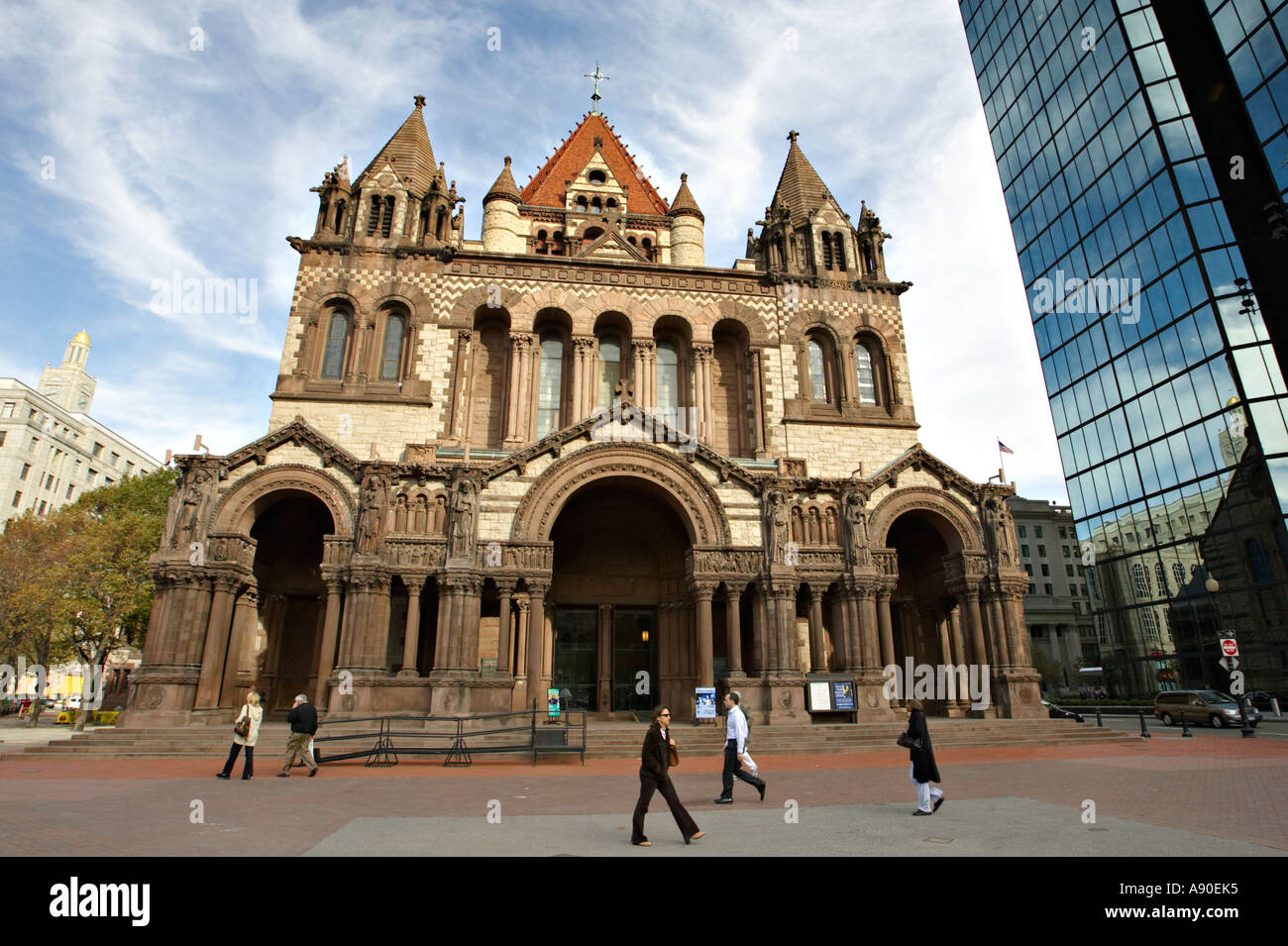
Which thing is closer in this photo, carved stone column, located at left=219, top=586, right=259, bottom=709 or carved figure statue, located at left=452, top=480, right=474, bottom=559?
carved figure statue, located at left=452, top=480, right=474, bottom=559

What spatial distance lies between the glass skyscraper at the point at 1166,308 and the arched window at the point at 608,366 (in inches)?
1110

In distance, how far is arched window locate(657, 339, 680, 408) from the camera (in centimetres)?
3165

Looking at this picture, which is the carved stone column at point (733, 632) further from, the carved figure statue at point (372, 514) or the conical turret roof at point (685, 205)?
the conical turret roof at point (685, 205)

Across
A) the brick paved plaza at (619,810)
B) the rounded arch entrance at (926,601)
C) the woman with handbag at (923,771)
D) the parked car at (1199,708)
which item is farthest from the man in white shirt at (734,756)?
the parked car at (1199,708)

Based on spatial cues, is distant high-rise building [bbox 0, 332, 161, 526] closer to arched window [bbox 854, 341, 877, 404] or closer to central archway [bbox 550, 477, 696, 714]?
central archway [bbox 550, 477, 696, 714]

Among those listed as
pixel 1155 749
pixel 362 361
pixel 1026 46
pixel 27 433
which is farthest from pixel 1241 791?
pixel 27 433

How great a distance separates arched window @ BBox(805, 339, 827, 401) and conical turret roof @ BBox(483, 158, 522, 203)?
16680 mm

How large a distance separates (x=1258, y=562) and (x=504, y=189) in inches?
1626

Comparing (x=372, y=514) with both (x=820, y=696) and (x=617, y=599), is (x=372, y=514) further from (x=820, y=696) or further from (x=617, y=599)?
(x=820, y=696)

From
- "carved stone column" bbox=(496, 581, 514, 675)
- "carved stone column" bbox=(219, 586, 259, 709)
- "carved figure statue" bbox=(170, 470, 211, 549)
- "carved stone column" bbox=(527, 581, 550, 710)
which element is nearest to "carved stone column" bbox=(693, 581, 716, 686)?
"carved stone column" bbox=(527, 581, 550, 710)

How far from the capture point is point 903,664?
28031 millimetres

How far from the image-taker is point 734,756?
1191 cm

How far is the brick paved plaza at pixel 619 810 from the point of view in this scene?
770 cm

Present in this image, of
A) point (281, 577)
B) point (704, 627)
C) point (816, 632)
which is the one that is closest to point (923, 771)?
point (704, 627)
